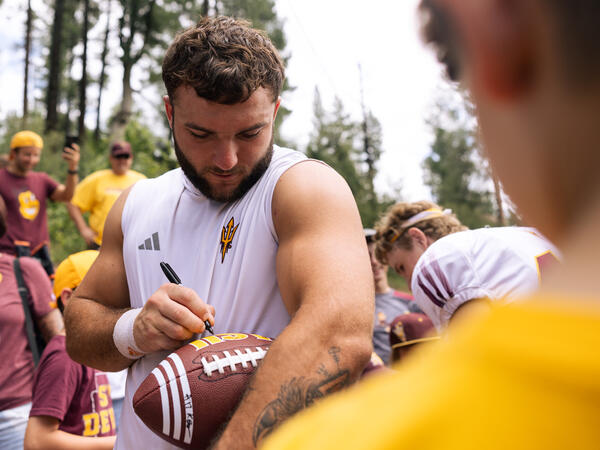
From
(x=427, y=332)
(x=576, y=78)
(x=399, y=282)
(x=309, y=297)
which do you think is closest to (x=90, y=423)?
(x=309, y=297)

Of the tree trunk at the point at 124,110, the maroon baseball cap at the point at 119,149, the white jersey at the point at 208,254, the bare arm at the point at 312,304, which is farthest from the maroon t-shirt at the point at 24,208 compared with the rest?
the tree trunk at the point at 124,110

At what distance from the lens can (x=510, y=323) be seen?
486 millimetres

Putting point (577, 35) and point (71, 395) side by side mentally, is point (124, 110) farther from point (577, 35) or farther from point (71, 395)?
point (577, 35)

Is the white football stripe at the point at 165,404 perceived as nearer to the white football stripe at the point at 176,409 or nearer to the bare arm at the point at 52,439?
the white football stripe at the point at 176,409

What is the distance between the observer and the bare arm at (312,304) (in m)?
1.46

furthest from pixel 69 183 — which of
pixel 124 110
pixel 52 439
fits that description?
pixel 124 110

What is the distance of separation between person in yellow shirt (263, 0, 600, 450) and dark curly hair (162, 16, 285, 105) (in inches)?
56.7

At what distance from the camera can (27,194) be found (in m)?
6.68

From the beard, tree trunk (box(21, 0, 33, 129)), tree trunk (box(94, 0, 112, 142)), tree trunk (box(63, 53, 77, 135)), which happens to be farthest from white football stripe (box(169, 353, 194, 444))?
tree trunk (box(63, 53, 77, 135))

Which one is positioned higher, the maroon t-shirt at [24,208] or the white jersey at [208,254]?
the white jersey at [208,254]

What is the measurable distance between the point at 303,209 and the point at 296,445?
4.14ft

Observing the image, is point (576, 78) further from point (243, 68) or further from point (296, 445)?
point (243, 68)

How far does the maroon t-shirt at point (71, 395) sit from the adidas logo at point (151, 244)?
1167 millimetres

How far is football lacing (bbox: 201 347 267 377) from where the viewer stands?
5.48 ft
